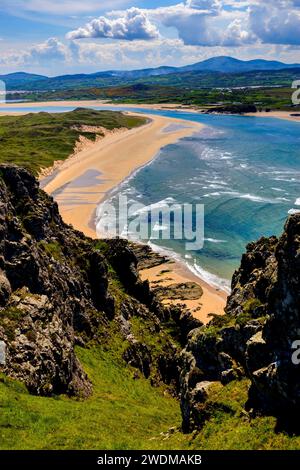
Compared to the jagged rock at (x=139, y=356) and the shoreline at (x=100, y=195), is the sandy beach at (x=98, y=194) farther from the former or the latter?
the jagged rock at (x=139, y=356)

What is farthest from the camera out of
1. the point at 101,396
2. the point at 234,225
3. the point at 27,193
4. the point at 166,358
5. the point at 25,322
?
the point at 234,225

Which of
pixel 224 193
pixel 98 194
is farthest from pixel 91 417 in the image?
pixel 98 194

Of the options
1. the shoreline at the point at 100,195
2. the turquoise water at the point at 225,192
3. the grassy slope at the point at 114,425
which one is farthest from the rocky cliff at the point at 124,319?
the turquoise water at the point at 225,192

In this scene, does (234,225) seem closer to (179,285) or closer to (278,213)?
(278,213)

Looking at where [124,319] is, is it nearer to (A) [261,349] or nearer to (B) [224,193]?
(A) [261,349]

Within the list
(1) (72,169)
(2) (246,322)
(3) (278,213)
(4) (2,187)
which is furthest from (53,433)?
(1) (72,169)

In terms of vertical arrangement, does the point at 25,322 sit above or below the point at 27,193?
below
